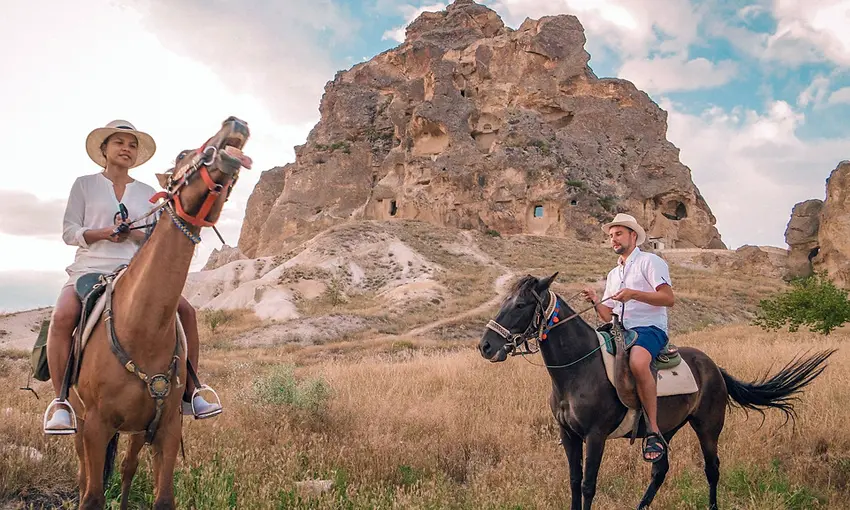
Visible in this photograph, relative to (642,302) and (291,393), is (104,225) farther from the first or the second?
(642,302)

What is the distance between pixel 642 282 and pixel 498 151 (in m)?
49.2

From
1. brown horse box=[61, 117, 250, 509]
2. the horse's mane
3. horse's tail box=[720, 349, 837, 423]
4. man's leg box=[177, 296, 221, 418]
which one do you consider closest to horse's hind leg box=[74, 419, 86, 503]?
brown horse box=[61, 117, 250, 509]

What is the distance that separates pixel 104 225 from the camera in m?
3.62

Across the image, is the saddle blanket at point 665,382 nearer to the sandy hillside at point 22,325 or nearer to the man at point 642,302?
the man at point 642,302

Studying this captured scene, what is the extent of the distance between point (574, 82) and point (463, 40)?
52.3ft

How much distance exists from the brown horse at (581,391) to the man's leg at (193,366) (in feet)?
6.55

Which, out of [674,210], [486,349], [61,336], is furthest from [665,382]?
[674,210]

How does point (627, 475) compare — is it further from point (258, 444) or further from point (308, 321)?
point (308, 321)

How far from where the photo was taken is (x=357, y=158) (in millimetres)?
60500

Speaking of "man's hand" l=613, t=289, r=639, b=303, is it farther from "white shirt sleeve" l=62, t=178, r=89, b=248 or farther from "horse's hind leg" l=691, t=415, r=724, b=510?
"white shirt sleeve" l=62, t=178, r=89, b=248

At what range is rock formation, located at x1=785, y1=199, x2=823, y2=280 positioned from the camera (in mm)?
38219

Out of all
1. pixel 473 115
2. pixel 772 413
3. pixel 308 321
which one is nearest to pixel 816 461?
pixel 772 413

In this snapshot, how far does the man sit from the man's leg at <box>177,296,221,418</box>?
9.48 feet

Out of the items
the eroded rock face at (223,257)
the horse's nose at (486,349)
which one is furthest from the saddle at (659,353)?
the eroded rock face at (223,257)
